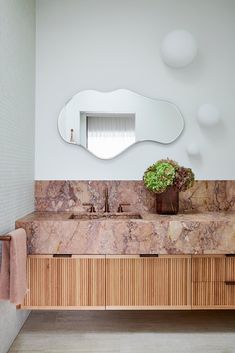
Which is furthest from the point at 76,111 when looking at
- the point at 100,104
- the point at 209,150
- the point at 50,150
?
the point at 209,150

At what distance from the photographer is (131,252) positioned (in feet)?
7.59

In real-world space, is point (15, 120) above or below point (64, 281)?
above

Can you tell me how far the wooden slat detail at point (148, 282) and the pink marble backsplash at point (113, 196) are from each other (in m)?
0.68

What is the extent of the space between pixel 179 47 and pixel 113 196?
138cm

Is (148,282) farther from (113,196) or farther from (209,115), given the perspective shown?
(209,115)

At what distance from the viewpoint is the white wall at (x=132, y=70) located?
2.95 metres

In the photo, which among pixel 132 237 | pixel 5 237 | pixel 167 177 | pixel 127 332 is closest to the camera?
pixel 5 237

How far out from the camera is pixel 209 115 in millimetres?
2883

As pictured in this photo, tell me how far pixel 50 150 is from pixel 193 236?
1.45 metres

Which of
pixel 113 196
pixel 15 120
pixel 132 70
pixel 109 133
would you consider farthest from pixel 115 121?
pixel 15 120

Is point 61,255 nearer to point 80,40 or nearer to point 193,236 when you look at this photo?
point 193,236

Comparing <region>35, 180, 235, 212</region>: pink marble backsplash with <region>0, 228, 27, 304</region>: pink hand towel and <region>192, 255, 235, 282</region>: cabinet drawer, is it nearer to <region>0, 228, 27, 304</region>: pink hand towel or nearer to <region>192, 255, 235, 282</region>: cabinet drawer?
<region>192, 255, 235, 282</region>: cabinet drawer

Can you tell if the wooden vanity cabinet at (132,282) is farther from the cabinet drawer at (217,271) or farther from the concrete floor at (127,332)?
the concrete floor at (127,332)

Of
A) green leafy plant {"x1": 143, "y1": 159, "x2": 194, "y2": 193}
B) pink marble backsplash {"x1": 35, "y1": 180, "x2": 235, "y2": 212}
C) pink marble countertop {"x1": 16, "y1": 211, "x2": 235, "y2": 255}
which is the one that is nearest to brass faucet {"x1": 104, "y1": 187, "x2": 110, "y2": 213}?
pink marble backsplash {"x1": 35, "y1": 180, "x2": 235, "y2": 212}
